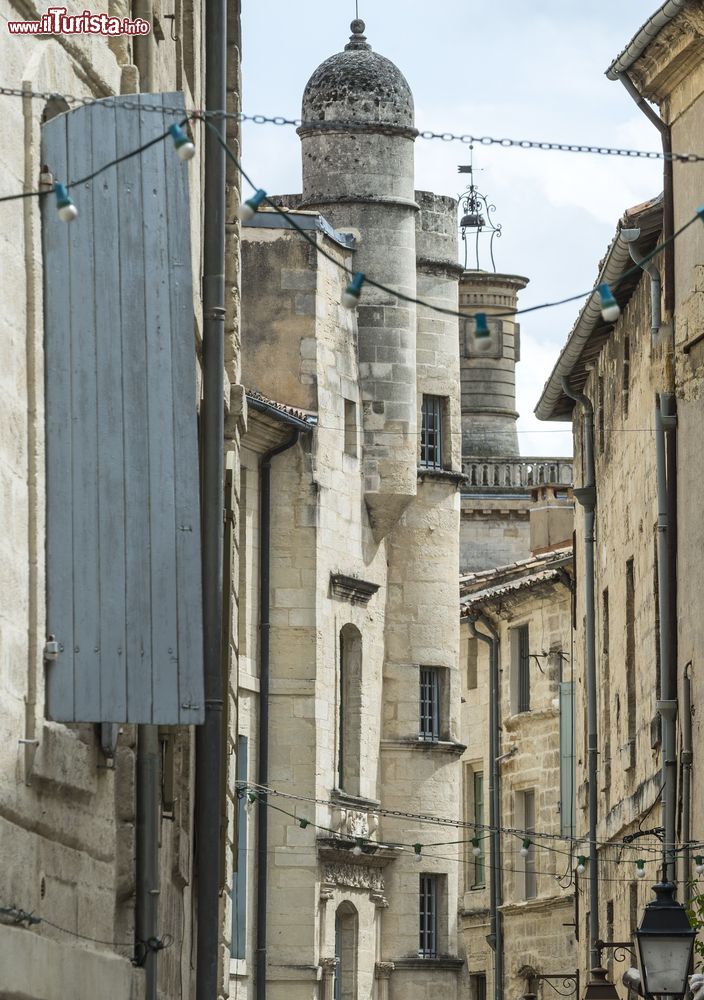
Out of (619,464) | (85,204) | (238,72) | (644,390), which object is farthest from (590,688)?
(85,204)

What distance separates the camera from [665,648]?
2269 centimetres

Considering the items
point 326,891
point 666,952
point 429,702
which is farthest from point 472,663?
point 666,952

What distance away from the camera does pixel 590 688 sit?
29.5m

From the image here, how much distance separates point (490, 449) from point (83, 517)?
215 feet

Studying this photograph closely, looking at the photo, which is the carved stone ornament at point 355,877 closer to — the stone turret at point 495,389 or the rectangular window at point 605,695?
the rectangular window at point 605,695

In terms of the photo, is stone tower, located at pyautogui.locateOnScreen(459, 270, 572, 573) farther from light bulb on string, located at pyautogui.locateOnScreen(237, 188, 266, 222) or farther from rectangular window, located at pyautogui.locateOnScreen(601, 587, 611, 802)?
light bulb on string, located at pyautogui.locateOnScreen(237, 188, 266, 222)

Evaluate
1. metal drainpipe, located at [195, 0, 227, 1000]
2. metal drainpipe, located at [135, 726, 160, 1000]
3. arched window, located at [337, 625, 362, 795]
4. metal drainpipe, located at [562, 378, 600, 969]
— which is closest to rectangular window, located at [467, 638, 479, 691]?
arched window, located at [337, 625, 362, 795]

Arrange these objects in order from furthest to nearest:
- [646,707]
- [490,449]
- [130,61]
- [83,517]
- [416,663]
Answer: [490,449] → [416,663] → [646,707] → [130,61] → [83,517]

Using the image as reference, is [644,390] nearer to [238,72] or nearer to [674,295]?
[674,295]

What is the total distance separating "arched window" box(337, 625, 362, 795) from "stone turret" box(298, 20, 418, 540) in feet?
6.10

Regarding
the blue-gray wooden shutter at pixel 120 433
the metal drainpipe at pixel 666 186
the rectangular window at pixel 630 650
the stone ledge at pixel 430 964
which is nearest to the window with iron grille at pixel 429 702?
the stone ledge at pixel 430 964

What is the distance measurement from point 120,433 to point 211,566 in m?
4.28

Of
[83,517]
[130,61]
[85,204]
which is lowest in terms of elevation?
[83,517]

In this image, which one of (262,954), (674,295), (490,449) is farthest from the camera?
(490,449)
